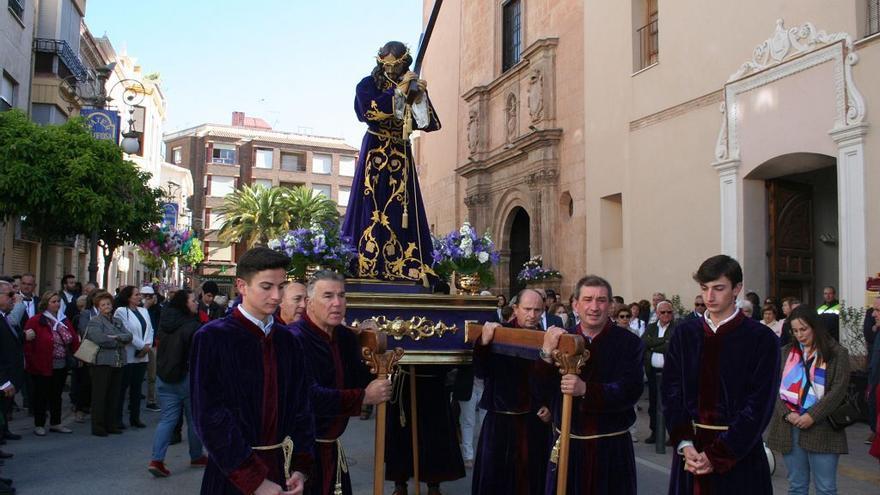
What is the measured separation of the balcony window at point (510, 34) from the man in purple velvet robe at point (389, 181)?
1674 cm

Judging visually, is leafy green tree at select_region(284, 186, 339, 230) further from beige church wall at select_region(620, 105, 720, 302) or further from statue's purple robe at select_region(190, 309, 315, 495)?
statue's purple robe at select_region(190, 309, 315, 495)

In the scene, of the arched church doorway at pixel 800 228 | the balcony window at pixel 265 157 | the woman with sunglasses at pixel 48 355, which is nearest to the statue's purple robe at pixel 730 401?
the woman with sunglasses at pixel 48 355

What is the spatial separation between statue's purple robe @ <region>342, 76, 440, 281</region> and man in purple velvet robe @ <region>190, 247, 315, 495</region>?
2572 millimetres

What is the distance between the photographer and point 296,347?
3.53 m

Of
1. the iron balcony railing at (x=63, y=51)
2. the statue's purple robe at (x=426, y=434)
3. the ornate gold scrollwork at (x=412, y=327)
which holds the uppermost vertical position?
the iron balcony railing at (x=63, y=51)

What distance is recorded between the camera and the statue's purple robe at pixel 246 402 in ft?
10.3

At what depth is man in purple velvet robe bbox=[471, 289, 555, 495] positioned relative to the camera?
210 inches

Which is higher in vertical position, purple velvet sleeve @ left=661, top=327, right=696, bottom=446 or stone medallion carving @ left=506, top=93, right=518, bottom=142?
stone medallion carving @ left=506, top=93, right=518, bottom=142

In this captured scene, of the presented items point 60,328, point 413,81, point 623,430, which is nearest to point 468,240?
point 413,81

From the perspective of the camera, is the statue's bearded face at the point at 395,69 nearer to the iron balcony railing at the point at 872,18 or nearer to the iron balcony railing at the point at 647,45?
the iron balcony railing at the point at 872,18

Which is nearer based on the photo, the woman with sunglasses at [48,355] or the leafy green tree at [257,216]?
the woman with sunglasses at [48,355]

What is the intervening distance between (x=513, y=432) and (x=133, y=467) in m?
4.45

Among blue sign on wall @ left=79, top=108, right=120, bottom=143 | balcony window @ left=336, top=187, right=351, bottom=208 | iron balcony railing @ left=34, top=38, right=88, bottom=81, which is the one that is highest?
balcony window @ left=336, top=187, right=351, bottom=208

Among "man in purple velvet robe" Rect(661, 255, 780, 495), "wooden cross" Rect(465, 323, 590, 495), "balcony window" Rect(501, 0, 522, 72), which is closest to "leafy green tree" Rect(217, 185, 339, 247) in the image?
"balcony window" Rect(501, 0, 522, 72)
